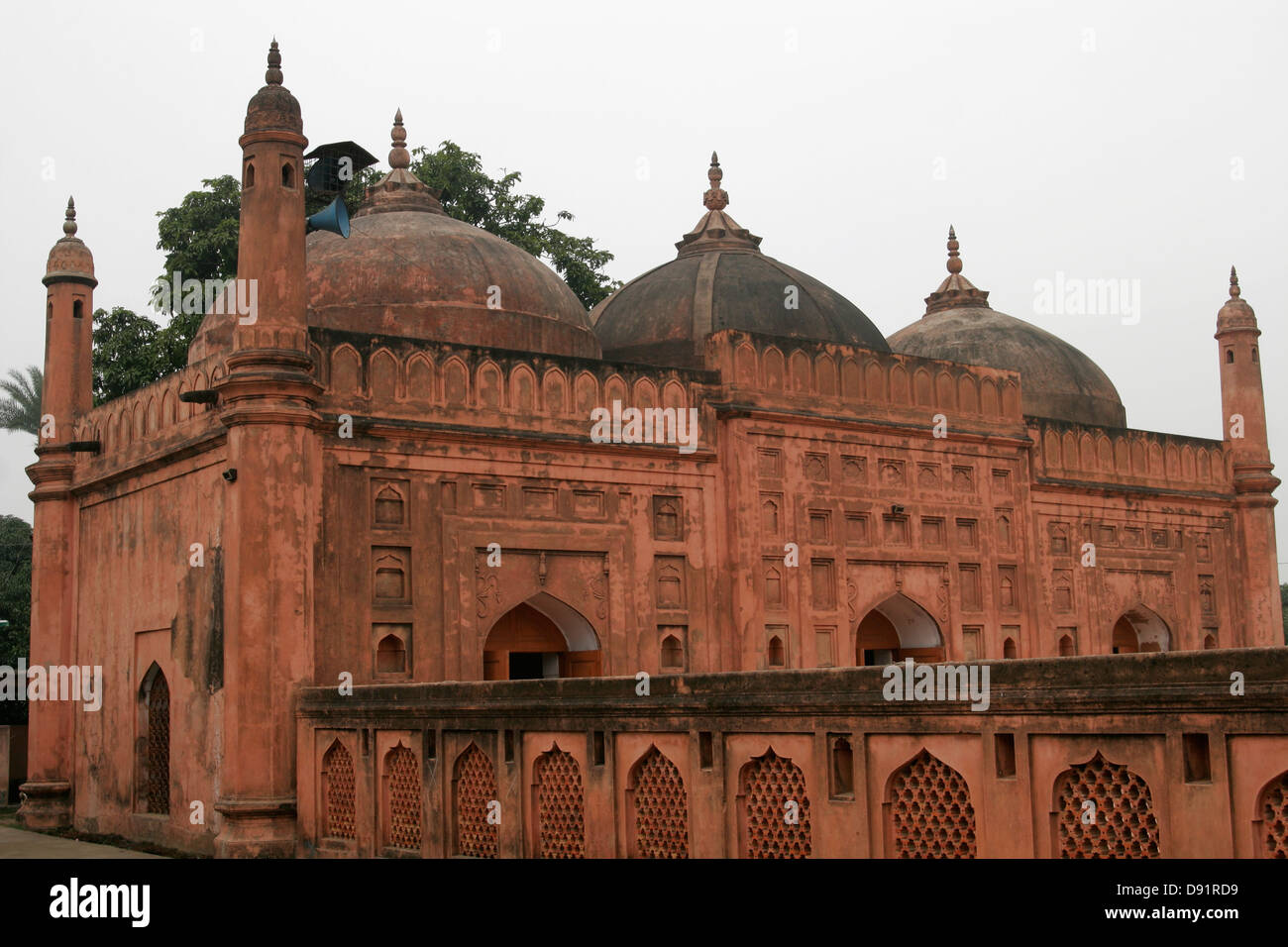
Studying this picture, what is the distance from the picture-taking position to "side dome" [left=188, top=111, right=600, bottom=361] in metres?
17.1

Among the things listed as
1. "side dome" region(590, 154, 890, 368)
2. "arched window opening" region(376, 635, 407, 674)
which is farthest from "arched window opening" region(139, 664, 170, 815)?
"side dome" region(590, 154, 890, 368)

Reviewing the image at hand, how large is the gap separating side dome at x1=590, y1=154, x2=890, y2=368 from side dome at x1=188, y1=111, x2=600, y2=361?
1478mm

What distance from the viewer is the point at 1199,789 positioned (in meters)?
7.08

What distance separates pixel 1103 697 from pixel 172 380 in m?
11.5

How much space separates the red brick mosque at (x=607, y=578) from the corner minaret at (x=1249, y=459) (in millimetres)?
64

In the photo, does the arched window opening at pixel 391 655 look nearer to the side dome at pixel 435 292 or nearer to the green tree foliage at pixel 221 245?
the side dome at pixel 435 292

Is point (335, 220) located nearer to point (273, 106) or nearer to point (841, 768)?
point (273, 106)

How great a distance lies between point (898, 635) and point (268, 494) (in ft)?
29.9

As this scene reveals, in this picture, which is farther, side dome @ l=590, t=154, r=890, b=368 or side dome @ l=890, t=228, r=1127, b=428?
side dome @ l=890, t=228, r=1127, b=428

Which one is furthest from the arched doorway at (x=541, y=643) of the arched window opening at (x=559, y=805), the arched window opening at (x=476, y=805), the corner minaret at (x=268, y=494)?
the arched window opening at (x=559, y=805)

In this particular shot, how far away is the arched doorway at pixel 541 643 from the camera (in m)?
16.0

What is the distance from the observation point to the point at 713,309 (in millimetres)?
19859

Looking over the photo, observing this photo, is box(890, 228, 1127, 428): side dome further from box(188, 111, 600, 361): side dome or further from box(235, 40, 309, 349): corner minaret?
box(235, 40, 309, 349): corner minaret
